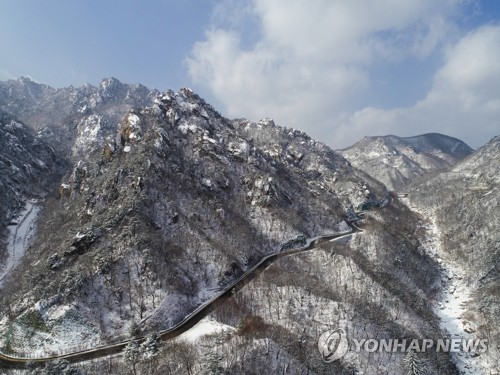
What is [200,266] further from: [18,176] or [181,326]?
[18,176]

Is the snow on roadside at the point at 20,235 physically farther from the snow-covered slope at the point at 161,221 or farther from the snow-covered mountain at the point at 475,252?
the snow-covered mountain at the point at 475,252

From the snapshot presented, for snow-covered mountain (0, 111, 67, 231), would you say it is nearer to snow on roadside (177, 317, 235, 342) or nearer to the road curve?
the road curve

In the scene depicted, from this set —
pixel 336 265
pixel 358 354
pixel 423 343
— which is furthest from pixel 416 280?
pixel 358 354

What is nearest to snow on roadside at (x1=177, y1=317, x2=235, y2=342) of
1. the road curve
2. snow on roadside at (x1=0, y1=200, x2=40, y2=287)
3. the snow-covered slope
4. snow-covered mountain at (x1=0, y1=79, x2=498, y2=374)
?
snow-covered mountain at (x1=0, y1=79, x2=498, y2=374)

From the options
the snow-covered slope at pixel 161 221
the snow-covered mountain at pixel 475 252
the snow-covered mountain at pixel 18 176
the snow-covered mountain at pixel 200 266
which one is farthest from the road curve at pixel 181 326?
the snow-covered mountain at pixel 18 176

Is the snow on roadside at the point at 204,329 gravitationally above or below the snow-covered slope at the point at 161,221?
below

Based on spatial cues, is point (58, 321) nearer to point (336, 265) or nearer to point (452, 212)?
point (336, 265)

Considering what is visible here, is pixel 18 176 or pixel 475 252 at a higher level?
pixel 18 176

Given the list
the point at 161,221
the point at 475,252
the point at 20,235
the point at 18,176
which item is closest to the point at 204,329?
the point at 161,221
